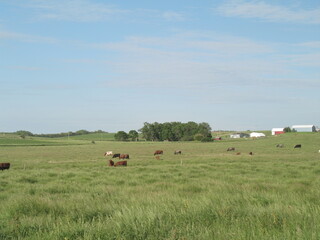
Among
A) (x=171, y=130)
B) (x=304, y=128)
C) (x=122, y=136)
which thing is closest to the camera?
(x=122, y=136)

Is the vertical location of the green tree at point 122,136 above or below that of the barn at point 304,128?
below

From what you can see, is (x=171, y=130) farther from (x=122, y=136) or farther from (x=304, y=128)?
(x=304, y=128)

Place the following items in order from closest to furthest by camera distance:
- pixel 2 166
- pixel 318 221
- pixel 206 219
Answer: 1. pixel 318 221
2. pixel 206 219
3. pixel 2 166

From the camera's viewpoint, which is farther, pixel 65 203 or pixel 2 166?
pixel 2 166

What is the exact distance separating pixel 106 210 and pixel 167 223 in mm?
2006

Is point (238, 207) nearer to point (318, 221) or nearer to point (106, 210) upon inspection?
point (318, 221)

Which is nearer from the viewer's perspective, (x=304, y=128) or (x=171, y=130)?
(x=171, y=130)

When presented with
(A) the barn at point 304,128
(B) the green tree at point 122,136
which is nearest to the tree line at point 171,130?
(B) the green tree at point 122,136

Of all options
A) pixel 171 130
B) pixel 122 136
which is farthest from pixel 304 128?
pixel 122 136

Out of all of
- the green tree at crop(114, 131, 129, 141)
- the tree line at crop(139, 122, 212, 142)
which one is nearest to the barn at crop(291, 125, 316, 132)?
the tree line at crop(139, 122, 212, 142)

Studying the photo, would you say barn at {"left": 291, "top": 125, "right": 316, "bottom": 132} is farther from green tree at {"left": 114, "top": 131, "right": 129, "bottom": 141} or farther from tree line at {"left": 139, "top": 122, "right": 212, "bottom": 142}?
green tree at {"left": 114, "top": 131, "right": 129, "bottom": 141}

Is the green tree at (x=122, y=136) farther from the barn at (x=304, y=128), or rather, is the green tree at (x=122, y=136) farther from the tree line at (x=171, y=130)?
the barn at (x=304, y=128)

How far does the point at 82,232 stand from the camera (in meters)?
5.14

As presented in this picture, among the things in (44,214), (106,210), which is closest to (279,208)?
(106,210)
